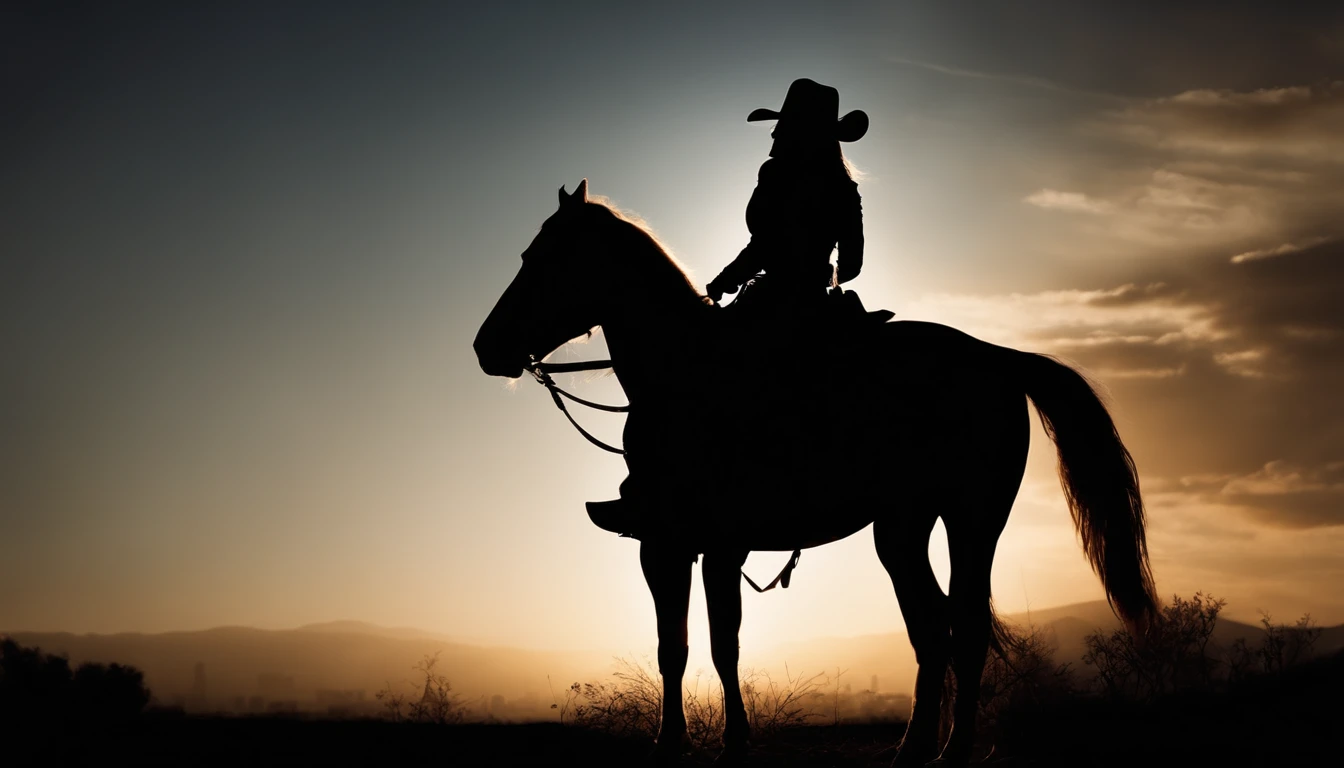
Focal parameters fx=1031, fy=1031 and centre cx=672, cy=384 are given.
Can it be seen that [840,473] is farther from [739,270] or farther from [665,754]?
[665,754]

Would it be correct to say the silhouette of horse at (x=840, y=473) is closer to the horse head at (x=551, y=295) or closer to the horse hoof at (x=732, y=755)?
the horse hoof at (x=732, y=755)

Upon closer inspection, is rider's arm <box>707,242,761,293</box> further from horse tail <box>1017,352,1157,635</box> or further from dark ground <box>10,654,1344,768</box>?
dark ground <box>10,654,1344,768</box>

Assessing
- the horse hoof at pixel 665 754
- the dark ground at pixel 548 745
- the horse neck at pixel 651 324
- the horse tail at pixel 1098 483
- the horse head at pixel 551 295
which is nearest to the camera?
the dark ground at pixel 548 745

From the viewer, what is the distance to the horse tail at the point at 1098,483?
25.4 feet

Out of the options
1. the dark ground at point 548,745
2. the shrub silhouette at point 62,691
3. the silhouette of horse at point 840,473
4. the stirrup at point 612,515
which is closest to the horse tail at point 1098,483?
the silhouette of horse at point 840,473

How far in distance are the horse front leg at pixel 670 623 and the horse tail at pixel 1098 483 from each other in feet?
9.95

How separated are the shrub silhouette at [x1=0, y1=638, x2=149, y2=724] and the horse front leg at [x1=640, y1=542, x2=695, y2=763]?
13.3ft

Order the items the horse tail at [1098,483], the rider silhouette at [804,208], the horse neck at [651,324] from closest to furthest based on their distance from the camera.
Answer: the rider silhouette at [804,208]
the horse neck at [651,324]
the horse tail at [1098,483]

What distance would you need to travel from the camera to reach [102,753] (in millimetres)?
6754

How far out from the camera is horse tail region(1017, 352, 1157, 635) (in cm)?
774

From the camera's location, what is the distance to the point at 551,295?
796 cm

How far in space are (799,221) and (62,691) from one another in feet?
21.7

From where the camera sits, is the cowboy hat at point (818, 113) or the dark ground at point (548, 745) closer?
the dark ground at point (548, 745)

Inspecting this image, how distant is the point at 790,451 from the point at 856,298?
1234 mm
